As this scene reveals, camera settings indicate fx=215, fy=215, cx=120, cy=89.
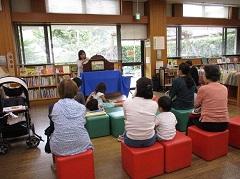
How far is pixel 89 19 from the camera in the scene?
21.7ft

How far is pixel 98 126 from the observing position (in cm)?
361

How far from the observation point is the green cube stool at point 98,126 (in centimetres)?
354

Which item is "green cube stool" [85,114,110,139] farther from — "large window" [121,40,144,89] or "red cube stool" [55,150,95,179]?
"large window" [121,40,144,89]

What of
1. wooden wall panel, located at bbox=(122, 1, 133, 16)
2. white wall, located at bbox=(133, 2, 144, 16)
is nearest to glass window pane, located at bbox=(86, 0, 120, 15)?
wooden wall panel, located at bbox=(122, 1, 133, 16)

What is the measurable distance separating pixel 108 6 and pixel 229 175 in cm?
606

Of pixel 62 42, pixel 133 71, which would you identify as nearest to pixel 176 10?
pixel 133 71

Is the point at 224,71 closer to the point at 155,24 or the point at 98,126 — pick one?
the point at 155,24

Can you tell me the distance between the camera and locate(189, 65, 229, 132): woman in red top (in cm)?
261

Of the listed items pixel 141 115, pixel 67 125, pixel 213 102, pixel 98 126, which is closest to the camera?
pixel 67 125

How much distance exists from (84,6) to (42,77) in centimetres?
255

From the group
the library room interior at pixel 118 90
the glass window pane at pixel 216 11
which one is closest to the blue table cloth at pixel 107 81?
the library room interior at pixel 118 90

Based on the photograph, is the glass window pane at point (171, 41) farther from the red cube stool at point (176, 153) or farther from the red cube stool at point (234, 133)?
the red cube stool at point (176, 153)

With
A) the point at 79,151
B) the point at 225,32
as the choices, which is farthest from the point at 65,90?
the point at 225,32

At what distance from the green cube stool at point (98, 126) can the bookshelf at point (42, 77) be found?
3.13 m
